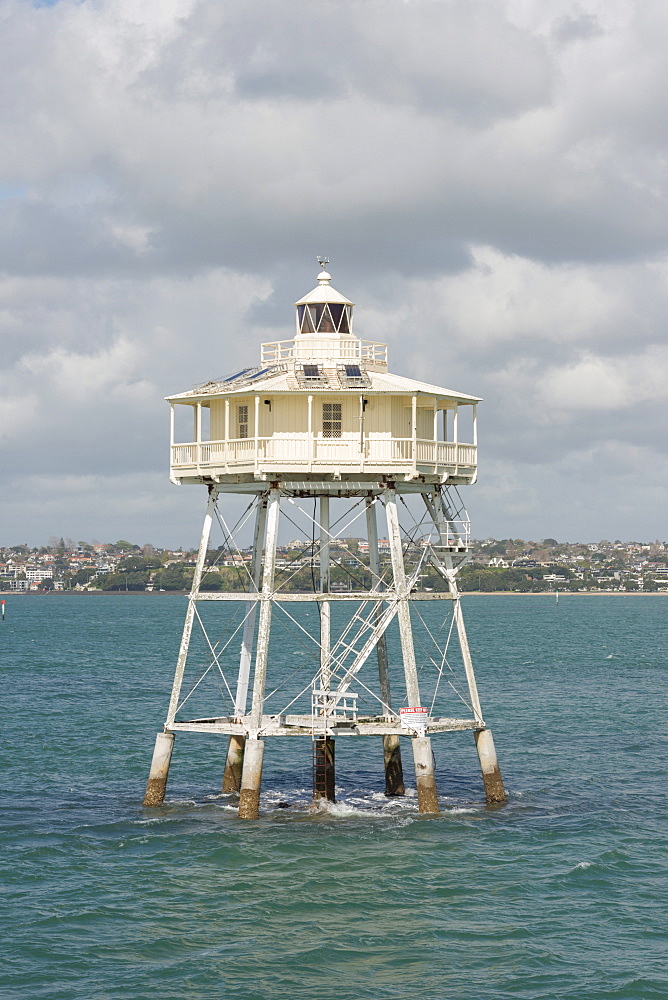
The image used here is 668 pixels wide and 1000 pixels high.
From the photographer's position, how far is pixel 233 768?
1439 inches

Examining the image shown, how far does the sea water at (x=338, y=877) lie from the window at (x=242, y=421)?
373 inches

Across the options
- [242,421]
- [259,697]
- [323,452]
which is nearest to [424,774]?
[259,697]

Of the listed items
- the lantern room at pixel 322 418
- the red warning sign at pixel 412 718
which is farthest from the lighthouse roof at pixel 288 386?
the red warning sign at pixel 412 718

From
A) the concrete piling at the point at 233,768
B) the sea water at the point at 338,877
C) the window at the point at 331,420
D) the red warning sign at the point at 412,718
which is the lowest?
the sea water at the point at 338,877

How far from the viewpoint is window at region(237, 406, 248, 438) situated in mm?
34656

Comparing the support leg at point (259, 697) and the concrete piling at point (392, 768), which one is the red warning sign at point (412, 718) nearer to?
the support leg at point (259, 697)

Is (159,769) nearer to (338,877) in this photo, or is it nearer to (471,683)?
(338,877)

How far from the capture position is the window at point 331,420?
110ft

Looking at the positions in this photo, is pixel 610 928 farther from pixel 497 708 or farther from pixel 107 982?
pixel 497 708

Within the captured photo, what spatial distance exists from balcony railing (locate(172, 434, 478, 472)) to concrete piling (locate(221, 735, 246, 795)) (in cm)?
785

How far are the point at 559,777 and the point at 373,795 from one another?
6.64m

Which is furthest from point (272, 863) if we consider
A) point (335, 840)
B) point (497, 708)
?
point (497, 708)

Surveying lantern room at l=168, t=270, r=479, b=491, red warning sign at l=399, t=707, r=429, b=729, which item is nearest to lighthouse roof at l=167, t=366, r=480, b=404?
lantern room at l=168, t=270, r=479, b=491

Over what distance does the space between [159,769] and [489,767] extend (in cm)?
823
